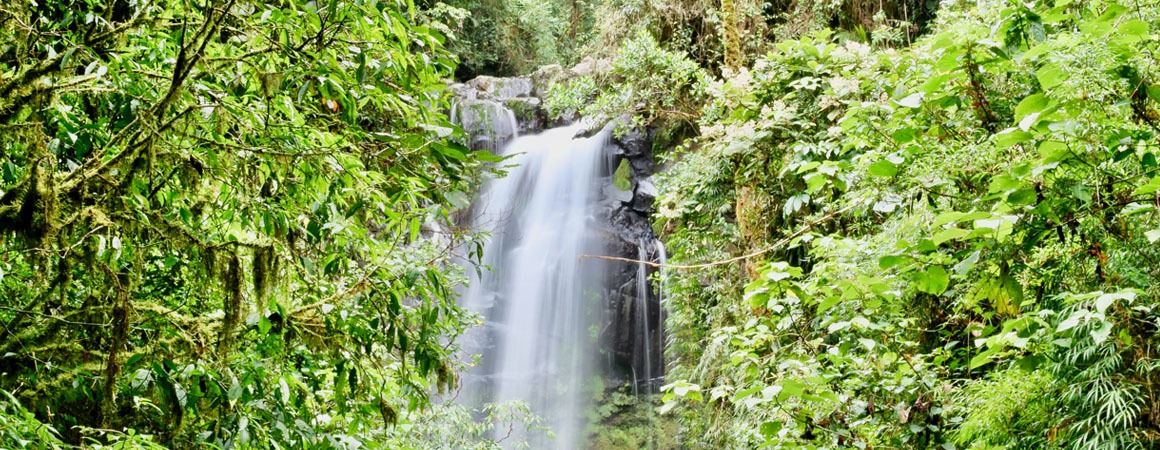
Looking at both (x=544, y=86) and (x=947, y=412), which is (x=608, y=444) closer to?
(x=544, y=86)

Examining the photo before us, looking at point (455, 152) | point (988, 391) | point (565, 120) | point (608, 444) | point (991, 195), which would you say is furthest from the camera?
point (565, 120)

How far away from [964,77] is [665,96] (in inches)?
171

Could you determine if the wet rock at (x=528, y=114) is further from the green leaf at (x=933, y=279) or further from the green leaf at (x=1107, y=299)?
the green leaf at (x=1107, y=299)

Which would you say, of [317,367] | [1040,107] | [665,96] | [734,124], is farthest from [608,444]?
[1040,107]

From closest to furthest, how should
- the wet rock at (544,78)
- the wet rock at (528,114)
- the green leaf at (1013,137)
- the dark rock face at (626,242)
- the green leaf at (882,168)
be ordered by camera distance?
the green leaf at (1013,137)
the green leaf at (882,168)
the dark rock face at (626,242)
the wet rock at (544,78)
the wet rock at (528,114)

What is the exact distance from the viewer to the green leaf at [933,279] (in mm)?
1840

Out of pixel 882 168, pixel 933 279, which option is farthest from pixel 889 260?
pixel 882 168

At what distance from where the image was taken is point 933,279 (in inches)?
73.0

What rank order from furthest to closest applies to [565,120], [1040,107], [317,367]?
1. [565,120]
2. [317,367]
3. [1040,107]

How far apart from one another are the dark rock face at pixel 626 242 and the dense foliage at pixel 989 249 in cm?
663

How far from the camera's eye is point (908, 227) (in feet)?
10.1

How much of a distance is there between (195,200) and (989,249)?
2495mm

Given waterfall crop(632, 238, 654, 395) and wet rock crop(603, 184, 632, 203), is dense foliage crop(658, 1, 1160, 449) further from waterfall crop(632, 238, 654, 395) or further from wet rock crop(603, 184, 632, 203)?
wet rock crop(603, 184, 632, 203)

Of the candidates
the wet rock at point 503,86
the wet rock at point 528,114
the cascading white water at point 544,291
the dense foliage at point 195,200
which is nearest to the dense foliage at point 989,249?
the dense foliage at point 195,200
